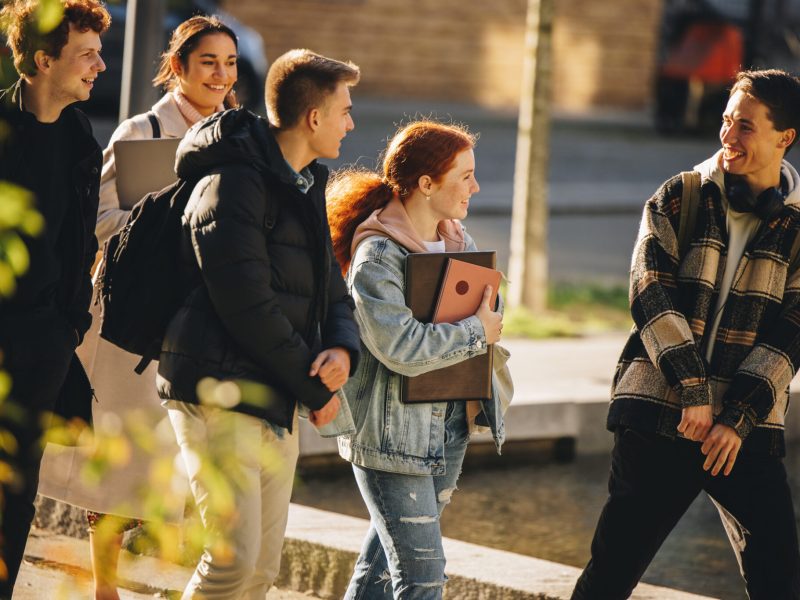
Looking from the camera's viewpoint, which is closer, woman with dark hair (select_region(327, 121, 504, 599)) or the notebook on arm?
woman with dark hair (select_region(327, 121, 504, 599))

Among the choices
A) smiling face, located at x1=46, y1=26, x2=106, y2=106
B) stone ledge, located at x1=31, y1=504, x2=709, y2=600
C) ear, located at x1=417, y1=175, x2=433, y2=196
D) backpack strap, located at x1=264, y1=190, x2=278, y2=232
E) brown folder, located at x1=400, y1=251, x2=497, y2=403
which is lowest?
stone ledge, located at x1=31, y1=504, x2=709, y2=600

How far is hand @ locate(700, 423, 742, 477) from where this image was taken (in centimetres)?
371

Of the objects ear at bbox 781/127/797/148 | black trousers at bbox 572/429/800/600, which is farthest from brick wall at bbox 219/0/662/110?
black trousers at bbox 572/429/800/600

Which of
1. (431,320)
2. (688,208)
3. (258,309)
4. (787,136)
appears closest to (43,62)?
(258,309)

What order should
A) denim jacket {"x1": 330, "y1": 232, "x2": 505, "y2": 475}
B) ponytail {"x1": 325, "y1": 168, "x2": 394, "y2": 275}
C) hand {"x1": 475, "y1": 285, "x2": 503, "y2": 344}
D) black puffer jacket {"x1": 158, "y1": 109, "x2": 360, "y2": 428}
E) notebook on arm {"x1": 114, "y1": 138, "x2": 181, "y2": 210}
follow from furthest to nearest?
notebook on arm {"x1": 114, "y1": 138, "x2": 181, "y2": 210} → ponytail {"x1": 325, "y1": 168, "x2": 394, "y2": 275} → hand {"x1": 475, "y1": 285, "x2": 503, "y2": 344} → denim jacket {"x1": 330, "y1": 232, "x2": 505, "y2": 475} → black puffer jacket {"x1": 158, "y1": 109, "x2": 360, "y2": 428}

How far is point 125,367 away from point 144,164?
0.65 metres

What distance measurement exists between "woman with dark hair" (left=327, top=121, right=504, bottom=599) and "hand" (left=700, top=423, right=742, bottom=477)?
56 cm

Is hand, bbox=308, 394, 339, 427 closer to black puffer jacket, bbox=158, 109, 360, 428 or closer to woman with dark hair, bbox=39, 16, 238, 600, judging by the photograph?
black puffer jacket, bbox=158, 109, 360, 428

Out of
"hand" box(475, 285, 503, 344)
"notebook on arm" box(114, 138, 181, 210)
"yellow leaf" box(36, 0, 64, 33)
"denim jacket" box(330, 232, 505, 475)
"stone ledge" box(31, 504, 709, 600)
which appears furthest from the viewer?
"stone ledge" box(31, 504, 709, 600)

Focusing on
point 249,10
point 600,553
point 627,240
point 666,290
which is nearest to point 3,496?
point 600,553

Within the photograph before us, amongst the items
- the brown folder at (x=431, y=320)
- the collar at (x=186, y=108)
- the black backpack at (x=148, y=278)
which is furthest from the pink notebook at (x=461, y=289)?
the collar at (x=186, y=108)

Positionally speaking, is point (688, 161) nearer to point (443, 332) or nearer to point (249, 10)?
point (249, 10)

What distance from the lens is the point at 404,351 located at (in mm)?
3613

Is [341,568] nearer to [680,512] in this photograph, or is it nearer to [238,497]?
[680,512]
